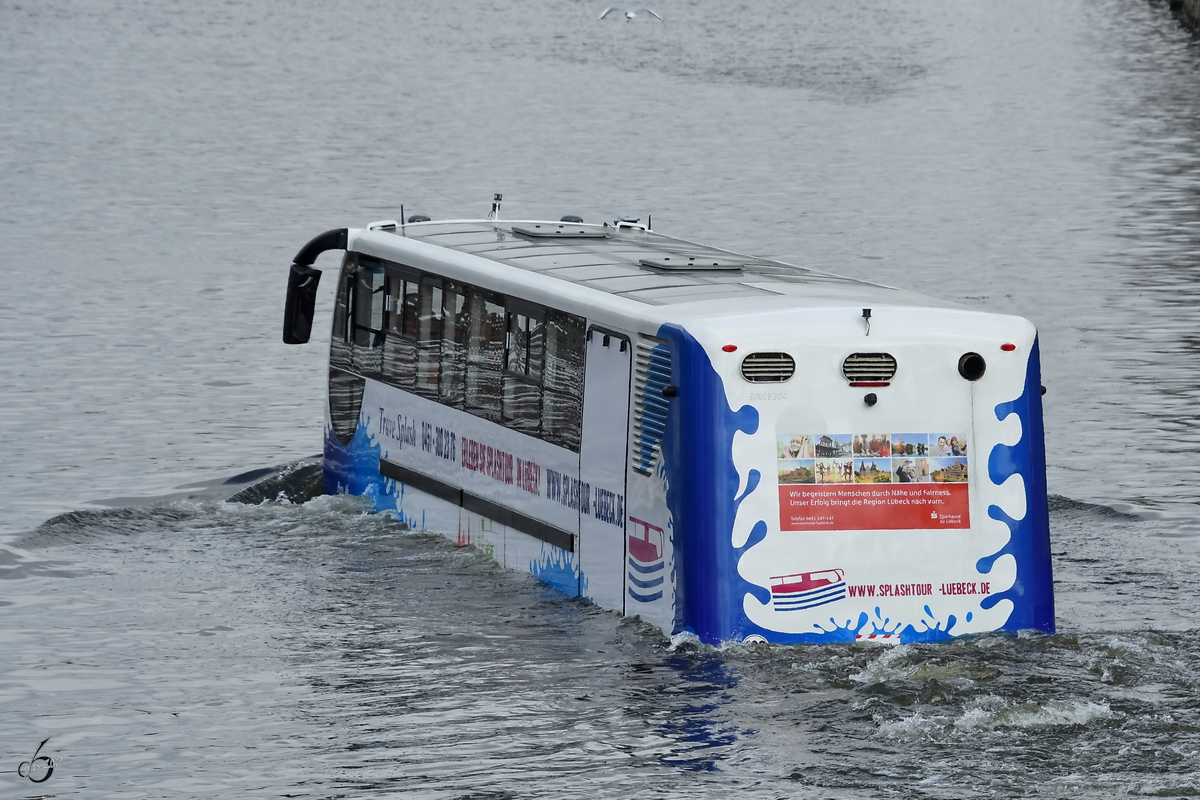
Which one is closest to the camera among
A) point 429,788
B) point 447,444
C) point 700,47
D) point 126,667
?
point 429,788

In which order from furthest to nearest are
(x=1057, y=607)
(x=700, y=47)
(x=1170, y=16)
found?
(x=1170, y=16), (x=700, y=47), (x=1057, y=607)

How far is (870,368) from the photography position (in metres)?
15.4

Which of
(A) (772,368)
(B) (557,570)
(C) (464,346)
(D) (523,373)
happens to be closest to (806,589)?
(A) (772,368)

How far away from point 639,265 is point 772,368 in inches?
120

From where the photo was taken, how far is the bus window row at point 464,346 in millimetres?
17219

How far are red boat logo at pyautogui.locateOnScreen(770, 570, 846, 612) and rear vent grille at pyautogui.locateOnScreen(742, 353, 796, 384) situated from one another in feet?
4.30

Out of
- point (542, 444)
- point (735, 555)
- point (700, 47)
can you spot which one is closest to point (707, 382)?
point (735, 555)

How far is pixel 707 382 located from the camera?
596 inches

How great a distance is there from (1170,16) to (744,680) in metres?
96.3

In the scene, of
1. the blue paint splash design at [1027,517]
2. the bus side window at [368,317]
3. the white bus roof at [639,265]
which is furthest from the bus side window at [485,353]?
the blue paint splash design at [1027,517]

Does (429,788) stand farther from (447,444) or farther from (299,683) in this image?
(447,444)

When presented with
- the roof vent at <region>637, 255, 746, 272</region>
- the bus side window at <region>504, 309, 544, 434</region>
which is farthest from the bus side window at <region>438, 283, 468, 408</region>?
the roof vent at <region>637, 255, 746, 272</region>

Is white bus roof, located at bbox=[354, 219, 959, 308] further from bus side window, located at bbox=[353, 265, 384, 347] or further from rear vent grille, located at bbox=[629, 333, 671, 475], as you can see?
rear vent grille, located at bbox=[629, 333, 671, 475]

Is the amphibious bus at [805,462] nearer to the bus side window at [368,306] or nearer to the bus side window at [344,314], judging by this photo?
the bus side window at [368,306]
